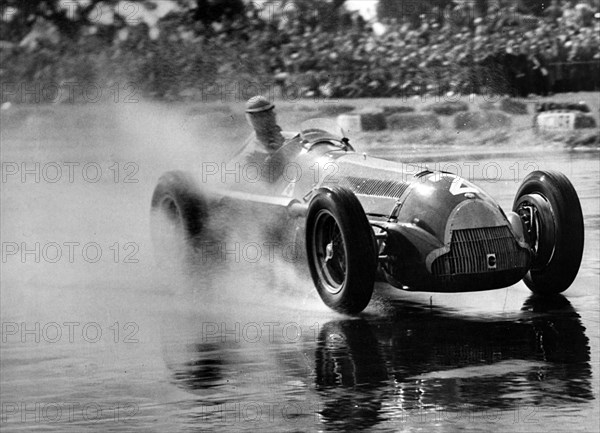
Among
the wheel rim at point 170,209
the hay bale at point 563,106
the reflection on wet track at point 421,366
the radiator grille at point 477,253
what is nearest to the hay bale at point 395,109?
the hay bale at point 563,106

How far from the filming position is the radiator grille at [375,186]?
10.0 m

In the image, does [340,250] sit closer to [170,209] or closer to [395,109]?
[170,209]

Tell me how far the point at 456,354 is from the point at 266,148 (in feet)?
13.0

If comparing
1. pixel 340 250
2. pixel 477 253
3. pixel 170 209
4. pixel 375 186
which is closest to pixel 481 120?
pixel 170 209

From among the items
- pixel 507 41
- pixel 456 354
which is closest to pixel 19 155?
pixel 507 41

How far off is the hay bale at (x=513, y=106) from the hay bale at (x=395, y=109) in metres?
1.73

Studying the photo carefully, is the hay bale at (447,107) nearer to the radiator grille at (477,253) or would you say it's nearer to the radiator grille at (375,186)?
the radiator grille at (375,186)

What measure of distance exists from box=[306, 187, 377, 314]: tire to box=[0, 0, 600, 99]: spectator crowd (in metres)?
16.1

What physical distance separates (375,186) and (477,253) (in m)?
1.18

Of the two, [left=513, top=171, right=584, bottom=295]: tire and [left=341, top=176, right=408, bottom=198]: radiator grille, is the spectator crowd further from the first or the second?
[left=341, top=176, right=408, bottom=198]: radiator grille

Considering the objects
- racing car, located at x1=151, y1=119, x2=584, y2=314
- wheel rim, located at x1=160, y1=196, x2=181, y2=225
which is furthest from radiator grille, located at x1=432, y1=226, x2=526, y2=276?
wheel rim, located at x1=160, y1=196, x2=181, y2=225

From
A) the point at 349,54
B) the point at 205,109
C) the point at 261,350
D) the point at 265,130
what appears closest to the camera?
the point at 261,350

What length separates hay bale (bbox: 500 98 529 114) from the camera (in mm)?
25336

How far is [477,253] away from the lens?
9.41 m
